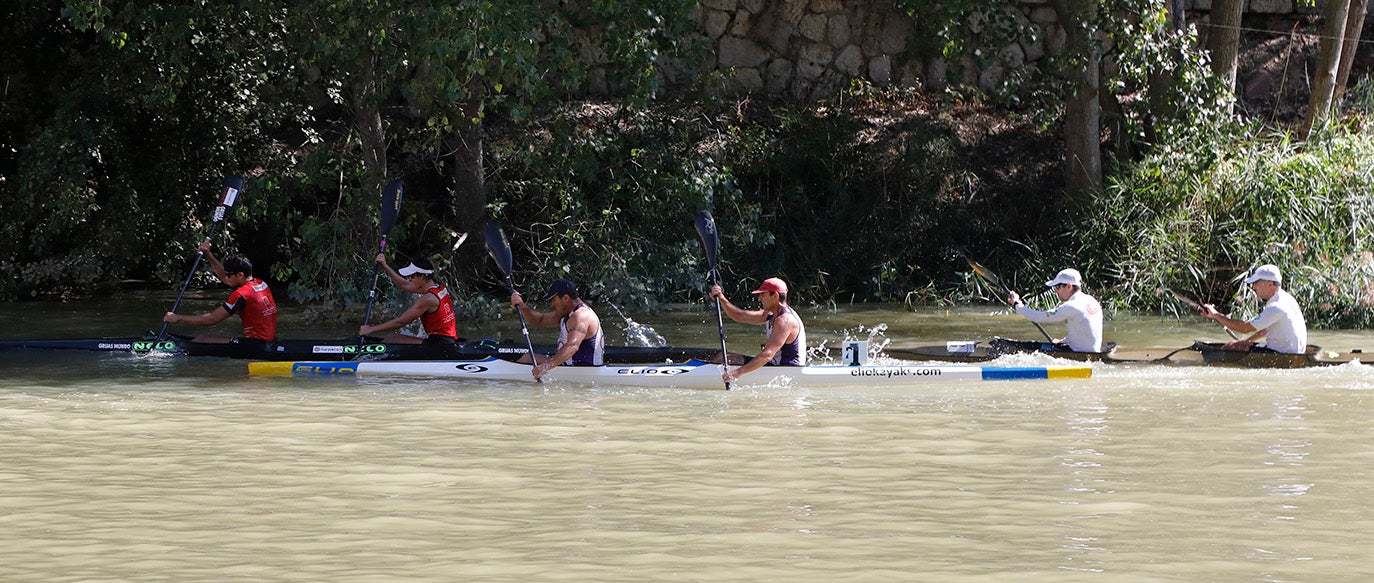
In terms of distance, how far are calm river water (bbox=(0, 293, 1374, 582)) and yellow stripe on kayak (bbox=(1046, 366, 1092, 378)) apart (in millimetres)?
203

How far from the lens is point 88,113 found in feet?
49.3

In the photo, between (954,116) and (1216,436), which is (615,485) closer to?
(1216,436)

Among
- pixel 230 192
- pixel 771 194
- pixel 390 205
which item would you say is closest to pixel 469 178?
pixel 390 205

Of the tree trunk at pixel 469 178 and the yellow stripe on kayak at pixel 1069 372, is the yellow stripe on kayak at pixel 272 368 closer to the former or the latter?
the tree trunk at pixel 469 178

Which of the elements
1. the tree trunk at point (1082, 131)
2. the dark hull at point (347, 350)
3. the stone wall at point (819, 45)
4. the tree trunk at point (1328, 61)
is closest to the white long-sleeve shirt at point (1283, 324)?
the dark hull at point (347, 350)

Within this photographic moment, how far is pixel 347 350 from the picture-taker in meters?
11.0

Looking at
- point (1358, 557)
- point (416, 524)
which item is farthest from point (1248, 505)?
point (416, 524)

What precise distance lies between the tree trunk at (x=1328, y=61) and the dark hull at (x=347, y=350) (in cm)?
884

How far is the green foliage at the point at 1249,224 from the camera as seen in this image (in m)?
14.2

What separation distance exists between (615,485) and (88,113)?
34.4 ft

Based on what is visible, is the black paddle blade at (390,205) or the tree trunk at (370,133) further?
the tree trunk at (370,133)

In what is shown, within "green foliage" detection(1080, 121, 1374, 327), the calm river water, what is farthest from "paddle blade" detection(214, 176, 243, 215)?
"green foliage" detection(1080, 121, 1374, 327)

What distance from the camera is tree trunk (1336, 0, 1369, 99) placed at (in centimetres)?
1716

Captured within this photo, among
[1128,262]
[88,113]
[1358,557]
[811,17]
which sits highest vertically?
[811,17]
